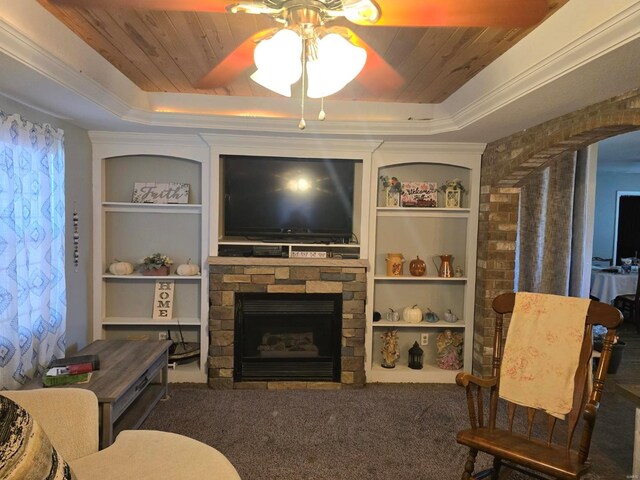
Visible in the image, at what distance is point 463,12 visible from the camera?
1.24m

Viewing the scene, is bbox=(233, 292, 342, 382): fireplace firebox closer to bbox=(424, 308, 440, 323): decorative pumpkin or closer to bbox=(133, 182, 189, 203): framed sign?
bbox=(424, 308, 440, 323): decorative pumpkin

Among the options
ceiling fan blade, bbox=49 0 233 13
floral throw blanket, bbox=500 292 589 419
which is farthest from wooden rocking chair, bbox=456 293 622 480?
ceiling fan blade, bbox=49 0 233 13

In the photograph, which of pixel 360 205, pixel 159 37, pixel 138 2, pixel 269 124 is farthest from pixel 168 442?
pixel 360 205

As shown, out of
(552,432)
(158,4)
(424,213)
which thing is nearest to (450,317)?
(424,213)

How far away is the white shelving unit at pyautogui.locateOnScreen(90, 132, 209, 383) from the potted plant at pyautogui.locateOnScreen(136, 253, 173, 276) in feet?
0.30

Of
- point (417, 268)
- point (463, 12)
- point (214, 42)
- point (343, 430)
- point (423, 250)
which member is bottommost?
point (343, 430)

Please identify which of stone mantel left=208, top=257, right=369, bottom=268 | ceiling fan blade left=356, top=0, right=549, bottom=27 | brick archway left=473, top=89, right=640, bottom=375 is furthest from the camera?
stone mantel left=208, top=257, right=369, bottom=268

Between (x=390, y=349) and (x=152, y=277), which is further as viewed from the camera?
(x=390, y=349)

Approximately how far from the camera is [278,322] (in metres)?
3.71

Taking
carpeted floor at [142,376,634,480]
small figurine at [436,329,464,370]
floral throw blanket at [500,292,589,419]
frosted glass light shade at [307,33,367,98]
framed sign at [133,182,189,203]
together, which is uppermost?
frosted glass light shade at [307,33,367,98]

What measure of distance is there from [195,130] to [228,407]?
2.07 metres

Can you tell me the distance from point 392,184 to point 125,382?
2.54m

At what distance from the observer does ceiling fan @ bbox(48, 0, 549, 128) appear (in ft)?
4.06

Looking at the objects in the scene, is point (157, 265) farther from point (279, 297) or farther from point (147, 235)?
point (279, 297)
